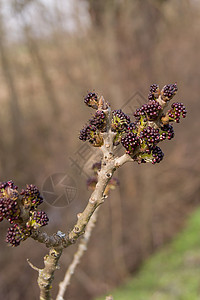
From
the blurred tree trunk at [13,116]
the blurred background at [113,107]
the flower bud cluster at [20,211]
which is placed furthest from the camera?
the blurred tree trunk at [13,116]

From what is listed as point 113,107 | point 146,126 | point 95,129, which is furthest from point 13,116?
point 146,126

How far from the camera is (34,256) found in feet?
30.8

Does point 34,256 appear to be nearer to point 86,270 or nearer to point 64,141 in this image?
point 86,270

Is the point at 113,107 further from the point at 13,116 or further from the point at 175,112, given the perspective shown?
the point at 175,112

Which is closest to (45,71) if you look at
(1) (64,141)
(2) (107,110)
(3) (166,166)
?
(1) (64,141)

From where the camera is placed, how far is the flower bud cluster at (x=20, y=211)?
1.29 metres

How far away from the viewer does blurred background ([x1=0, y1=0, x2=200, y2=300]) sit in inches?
405

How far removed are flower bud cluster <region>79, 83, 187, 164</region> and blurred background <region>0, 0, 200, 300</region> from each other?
765 cm

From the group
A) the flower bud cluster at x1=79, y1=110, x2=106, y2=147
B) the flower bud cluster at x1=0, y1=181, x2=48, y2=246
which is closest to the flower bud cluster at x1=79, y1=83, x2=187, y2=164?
the flower bud cluster at x1=79, y1=110, x2=106, y2=147

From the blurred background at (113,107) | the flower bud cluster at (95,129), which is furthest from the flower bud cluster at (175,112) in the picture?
the blurred background at (113,107)

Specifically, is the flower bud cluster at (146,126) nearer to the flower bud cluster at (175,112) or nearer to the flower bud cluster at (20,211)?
the flower bud cluster at (175,112)

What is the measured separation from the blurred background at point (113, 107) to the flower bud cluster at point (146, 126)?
301 inches

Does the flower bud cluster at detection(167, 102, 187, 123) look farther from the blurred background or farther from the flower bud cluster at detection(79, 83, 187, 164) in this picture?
the blurred background

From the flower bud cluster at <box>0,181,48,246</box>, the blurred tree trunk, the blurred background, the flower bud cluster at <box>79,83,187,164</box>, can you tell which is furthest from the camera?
the blurred tree trunk
